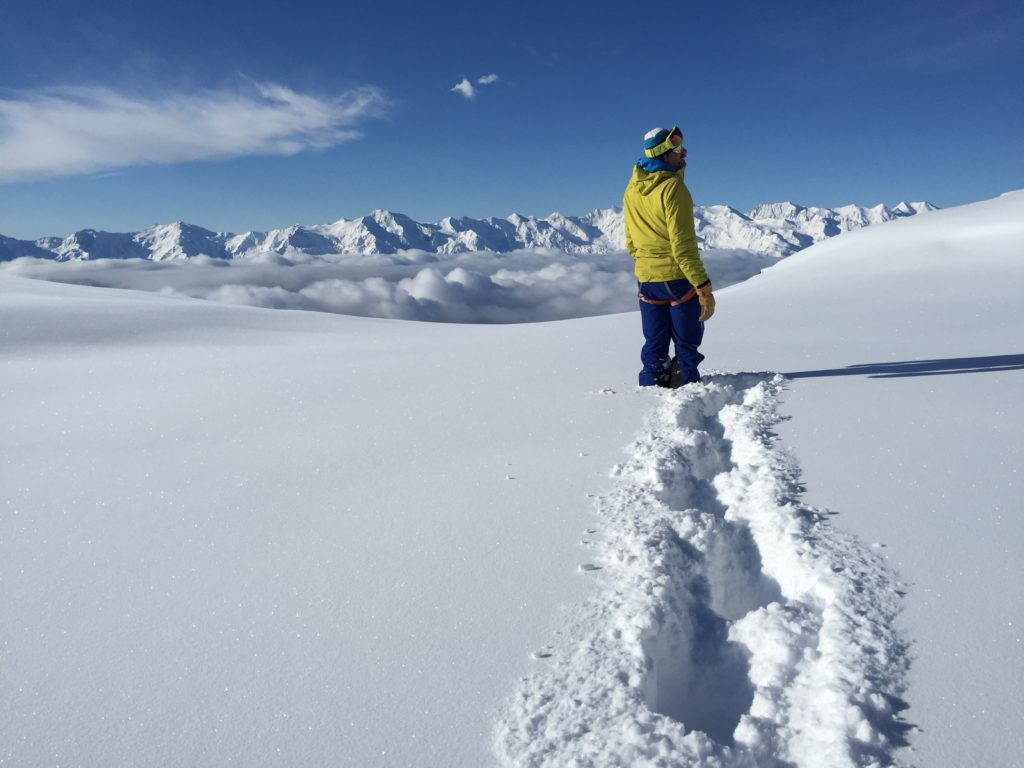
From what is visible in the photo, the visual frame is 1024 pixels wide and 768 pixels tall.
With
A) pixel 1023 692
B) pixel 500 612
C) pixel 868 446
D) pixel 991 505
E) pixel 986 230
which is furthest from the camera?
pixel 986 230

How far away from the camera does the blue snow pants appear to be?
5992 mm

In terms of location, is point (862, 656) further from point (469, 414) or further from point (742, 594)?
point (469, 414)

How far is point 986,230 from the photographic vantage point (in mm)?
14703

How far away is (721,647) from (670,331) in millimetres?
4115

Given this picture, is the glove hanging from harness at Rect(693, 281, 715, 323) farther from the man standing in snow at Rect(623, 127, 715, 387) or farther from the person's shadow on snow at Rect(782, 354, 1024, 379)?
the person's shadow on snow at Rect(782, 354, 1024, 379)

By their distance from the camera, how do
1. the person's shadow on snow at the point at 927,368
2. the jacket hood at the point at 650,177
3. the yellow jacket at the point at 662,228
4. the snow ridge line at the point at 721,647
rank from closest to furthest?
the snow ridge line at the point at 721,647 < the yellow jacket at the point at 662,228 < the jacket hood at the point at 650,177 < the person's shadow on snow at the point at 927,368

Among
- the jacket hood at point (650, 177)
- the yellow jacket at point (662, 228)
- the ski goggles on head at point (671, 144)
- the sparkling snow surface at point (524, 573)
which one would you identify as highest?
the ski goggles on head at point (671, 144)

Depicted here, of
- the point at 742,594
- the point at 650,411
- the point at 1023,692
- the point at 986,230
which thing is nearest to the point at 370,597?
the point at 742,594

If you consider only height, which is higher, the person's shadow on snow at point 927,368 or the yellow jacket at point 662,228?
the yellow jacket at point 662,228

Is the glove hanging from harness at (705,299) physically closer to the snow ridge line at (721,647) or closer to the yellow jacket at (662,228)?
the yellow jacket at (662,228)

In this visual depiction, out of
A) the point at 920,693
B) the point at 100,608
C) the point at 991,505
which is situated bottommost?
the point at 100,608

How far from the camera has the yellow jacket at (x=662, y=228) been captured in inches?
219

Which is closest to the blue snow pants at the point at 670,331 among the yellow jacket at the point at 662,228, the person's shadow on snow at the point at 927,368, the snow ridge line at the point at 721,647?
the yellow jacket at the point at 662,228

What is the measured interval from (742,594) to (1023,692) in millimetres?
1088
